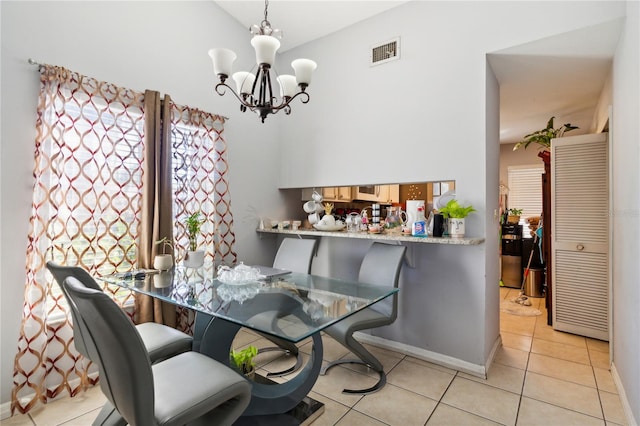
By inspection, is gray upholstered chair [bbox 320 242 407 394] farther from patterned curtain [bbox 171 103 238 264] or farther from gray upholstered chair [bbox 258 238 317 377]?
patterned curtain [bbox 171 103 238 264]

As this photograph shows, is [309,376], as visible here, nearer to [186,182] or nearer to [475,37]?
[186,182]

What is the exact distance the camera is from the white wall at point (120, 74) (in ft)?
6.42

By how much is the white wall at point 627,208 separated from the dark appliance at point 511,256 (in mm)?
2784

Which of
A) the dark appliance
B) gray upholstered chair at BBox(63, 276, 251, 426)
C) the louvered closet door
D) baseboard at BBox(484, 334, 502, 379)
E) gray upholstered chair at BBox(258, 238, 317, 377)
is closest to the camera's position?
gray upholstered chair at BBox(63, 276, 251, 426)

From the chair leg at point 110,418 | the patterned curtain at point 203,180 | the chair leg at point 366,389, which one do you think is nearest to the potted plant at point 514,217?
the chair leg at point 366,389

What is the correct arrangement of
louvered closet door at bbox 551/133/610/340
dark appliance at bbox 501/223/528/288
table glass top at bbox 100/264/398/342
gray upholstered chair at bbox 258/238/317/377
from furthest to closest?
1. dark appliance at bbox 501/223/528/288
2. louvered closet door at bbox 551/133/610/340
3. gray upholstered chair at bbox 258/238/317/377
4. table glass top at bbox 100/264/398/342

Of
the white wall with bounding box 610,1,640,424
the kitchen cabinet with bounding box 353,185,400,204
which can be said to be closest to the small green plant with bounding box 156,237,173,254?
the kitchen cabinet with bounding box 353,185,400,204

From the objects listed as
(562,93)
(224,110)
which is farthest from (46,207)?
(562,93)

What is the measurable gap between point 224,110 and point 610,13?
3.03 m

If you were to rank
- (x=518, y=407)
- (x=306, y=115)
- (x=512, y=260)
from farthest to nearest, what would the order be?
(x=512, y=260) < (x=306, y=115) < (x=518, y=407)

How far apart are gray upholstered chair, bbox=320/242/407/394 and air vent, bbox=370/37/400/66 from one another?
5.54 feet

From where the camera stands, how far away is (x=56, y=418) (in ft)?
6.31

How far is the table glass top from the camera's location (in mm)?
1387

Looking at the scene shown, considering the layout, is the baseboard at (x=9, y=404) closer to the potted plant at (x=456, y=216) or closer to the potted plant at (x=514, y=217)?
the potted plant at (x=456, y=216)
